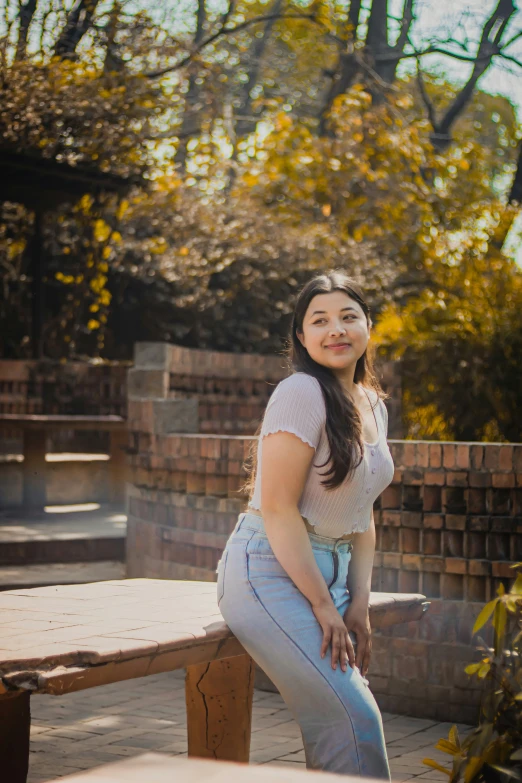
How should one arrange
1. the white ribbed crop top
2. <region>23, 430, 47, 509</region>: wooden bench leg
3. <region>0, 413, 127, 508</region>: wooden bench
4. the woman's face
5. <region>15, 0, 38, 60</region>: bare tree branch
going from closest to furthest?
the white ribbed crop top, the woman's face, <region>0, 413, 127, 508</region>: wooden bench, <region>23, 430, 47, 509</region>: wooden bench leg, <region>15, 0, 38, 60</region>: bare tree branch

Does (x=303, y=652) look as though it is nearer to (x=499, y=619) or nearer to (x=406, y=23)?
(x=499, y=619)

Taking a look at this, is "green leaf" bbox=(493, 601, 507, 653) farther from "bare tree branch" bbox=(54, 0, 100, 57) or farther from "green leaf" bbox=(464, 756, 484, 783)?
"bare tree branch" bbox=(54, 0, 100, 57)

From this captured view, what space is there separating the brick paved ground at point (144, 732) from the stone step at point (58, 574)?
1.26 metres

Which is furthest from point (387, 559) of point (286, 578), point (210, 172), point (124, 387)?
point (210, 172)

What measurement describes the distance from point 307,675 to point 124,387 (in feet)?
26.6

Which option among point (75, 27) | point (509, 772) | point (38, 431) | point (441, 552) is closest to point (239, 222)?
point (75, 27)

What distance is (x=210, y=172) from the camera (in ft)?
50.0

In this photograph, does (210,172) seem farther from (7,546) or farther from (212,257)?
(7,546)

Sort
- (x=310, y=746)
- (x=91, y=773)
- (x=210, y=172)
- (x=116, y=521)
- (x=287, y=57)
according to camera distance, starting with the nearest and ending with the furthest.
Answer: (x=91, y=773) < (x=310, y=746) < (x=116, y=521) < (x=210, y=172) < (x=287, y=57)

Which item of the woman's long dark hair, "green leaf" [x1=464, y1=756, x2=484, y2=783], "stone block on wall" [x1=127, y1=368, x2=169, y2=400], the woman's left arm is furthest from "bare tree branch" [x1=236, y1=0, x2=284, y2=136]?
"green leaf" [x1=464, y1=756, x2=484, y2=783]

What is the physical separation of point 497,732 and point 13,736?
1.18 metres

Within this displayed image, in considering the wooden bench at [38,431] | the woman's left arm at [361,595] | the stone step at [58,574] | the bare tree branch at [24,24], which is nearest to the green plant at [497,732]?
the woman's left arm at [361,595]

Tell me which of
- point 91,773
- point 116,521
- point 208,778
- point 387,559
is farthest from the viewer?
point 116,521

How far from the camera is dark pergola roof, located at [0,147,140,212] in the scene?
8.92 meters
